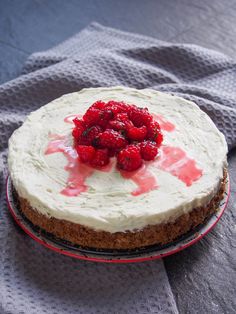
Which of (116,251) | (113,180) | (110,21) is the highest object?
(113,180)

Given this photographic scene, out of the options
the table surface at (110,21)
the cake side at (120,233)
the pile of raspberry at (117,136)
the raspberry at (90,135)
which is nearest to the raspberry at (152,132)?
the pile of raspberry at (117,136)

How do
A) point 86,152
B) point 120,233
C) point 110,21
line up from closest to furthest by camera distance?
point 120,233, point 86,152, point 110,21

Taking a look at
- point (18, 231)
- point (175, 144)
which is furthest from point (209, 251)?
point (18, 231)

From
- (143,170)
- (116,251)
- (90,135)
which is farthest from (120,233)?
(90,135)

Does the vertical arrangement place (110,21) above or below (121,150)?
below

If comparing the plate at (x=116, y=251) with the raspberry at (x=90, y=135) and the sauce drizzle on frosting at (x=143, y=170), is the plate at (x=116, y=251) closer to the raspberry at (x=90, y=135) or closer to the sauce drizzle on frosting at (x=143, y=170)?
the sauce drizzle on frosting at (x=143, y=170)

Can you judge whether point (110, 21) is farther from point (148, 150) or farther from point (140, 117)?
point (148, 150)

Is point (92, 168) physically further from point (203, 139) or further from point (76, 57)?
point (76, 57)
